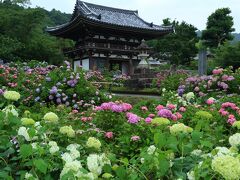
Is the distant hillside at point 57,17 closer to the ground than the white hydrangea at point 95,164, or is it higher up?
higher up

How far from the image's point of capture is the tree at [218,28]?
41.9 meters

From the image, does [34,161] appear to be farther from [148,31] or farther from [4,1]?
[4,1]

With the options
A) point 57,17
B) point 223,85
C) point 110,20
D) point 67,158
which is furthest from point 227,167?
point 57,17

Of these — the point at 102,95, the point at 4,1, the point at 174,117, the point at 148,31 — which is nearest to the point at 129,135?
the point at 174,117

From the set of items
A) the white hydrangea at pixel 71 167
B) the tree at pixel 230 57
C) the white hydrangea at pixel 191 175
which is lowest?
the white hydrangea at pixel 191 175

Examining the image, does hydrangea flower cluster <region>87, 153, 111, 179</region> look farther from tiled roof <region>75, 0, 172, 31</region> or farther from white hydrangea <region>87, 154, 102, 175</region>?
tiled roof <region>75, 0, 172, 31</region>

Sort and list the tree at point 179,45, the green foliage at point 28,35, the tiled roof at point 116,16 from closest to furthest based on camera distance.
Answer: the tiled roof at point 116,16
the green foliage at point 28,35
the tree at point 179,45

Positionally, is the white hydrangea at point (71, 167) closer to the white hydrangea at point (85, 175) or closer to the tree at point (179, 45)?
the white hydrangea at point (85, 175)

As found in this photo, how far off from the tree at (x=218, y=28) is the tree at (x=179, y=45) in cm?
169

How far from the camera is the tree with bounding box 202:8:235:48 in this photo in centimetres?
4191

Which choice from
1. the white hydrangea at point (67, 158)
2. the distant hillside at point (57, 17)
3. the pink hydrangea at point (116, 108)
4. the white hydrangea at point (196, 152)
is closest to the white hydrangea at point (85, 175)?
the white hydrangea at point (67, 158)

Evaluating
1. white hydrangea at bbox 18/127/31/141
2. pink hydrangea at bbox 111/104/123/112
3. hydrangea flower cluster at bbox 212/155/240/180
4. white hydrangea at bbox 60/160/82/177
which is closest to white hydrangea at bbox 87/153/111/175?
white hydrangea at bbox 60/160/82/177

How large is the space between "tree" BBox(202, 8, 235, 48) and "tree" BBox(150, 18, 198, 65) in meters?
1.69

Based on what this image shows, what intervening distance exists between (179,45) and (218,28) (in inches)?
204
